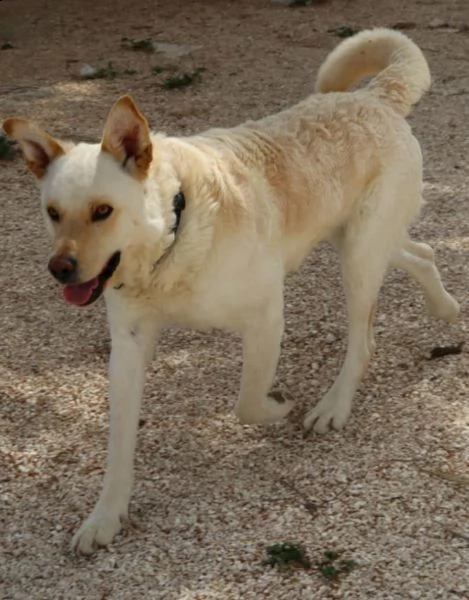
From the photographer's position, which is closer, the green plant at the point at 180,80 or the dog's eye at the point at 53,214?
the dog's eye at the point at 53,214

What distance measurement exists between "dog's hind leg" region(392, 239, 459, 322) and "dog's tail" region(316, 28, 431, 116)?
2.24ft

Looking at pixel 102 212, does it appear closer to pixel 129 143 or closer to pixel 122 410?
pixel 129 143

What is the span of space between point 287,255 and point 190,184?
579mm

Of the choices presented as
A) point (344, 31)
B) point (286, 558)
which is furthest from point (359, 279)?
point (344, 31)

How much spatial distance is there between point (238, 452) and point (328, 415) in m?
0.38

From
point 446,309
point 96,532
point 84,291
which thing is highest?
point 84,291

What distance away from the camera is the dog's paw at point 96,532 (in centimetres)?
344

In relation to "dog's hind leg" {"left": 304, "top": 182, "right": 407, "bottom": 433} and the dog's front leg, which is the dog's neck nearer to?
the dog's front leg

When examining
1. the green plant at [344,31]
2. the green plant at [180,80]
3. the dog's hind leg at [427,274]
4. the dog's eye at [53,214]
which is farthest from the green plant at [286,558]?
the green plant at [344,31]

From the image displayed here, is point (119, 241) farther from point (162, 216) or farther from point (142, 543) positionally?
point (142, 543)

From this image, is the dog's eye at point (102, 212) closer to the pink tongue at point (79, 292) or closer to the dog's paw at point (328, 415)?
the pink tongue at point (79, 292)

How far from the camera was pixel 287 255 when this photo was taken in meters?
3.79

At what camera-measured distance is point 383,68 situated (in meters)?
4.50

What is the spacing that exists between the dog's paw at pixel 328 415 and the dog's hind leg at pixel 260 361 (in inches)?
7.7
